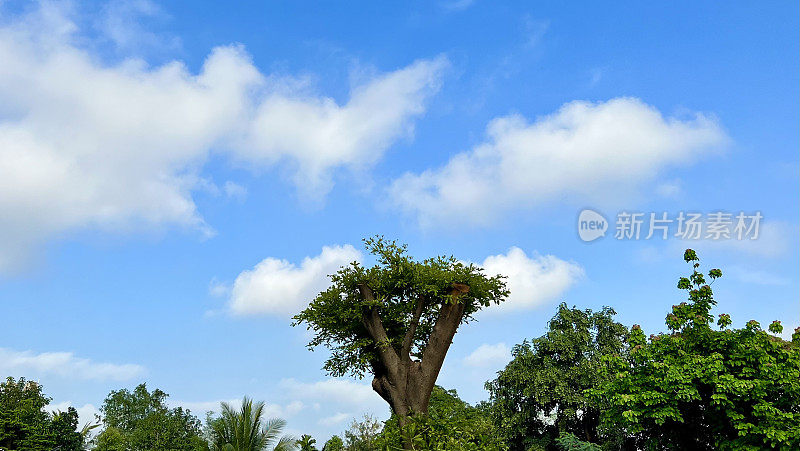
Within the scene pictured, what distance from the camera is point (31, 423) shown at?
99.3 ft

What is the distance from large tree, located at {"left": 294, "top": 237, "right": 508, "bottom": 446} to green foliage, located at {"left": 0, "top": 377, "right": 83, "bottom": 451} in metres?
21.1

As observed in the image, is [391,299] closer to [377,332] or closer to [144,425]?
[377,332]

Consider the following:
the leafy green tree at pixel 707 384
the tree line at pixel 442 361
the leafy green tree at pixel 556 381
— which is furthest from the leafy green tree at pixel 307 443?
the leafy green tree at pixel 556 381

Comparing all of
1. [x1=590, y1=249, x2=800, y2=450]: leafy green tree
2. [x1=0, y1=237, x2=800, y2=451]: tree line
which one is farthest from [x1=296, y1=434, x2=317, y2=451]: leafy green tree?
[x1=590, y1=249, x2=800, y2=450]: leafy green tree

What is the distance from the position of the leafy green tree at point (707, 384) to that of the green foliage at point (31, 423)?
86.1ft

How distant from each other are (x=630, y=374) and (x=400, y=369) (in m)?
7.73

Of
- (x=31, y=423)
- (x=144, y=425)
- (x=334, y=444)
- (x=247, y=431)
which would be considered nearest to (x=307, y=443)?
(x=334, y=444)

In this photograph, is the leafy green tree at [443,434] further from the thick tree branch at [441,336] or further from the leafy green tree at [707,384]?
the leafy green tree at [707,384]

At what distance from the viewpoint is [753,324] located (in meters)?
17.9

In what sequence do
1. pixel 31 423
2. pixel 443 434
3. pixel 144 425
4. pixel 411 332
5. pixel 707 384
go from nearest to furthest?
1. pixel 443 434
2. pixel 411 332
3. pixel 707 384
4. pixel 31 423
5. pixel 144 425

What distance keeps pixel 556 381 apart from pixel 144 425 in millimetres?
26997

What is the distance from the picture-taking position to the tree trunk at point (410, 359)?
1481 cm

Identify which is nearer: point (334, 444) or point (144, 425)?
point (334, 444)

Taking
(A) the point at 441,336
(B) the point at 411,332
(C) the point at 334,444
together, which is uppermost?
(B) the point at 411,332
